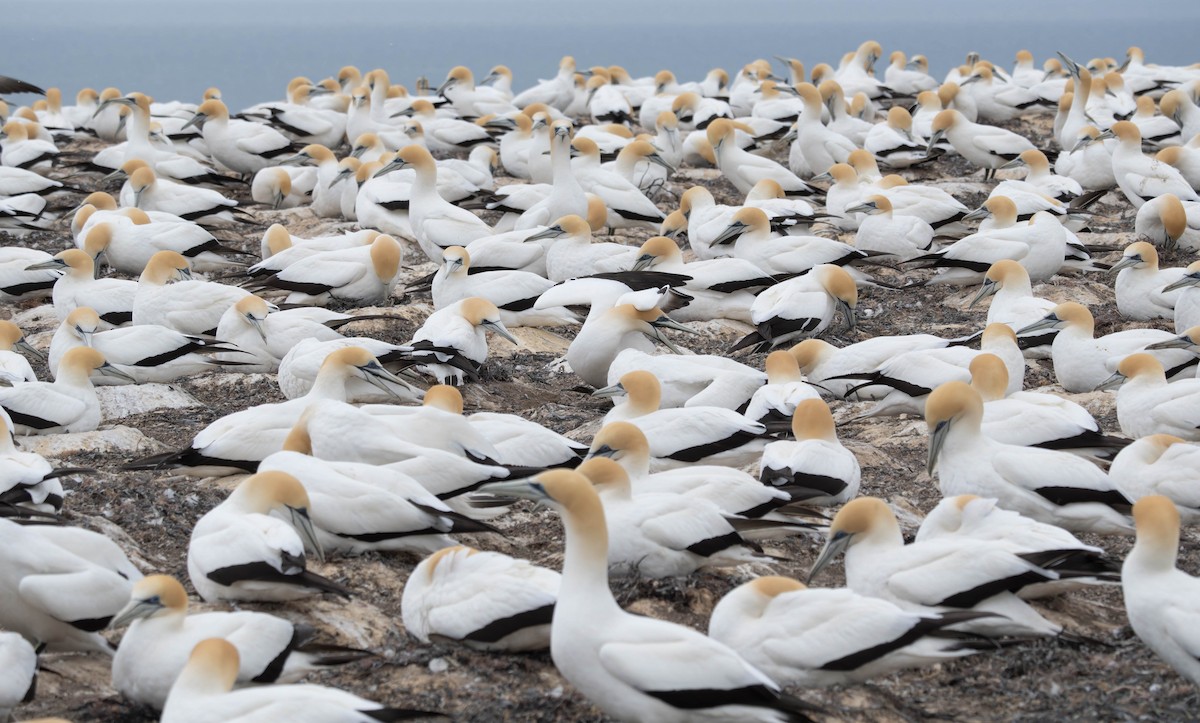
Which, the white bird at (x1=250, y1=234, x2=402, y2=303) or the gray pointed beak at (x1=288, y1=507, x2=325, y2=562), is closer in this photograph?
the gray pointed beak at (x1=288, y1=507, x2=325, y2=562)

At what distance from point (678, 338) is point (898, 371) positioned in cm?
238

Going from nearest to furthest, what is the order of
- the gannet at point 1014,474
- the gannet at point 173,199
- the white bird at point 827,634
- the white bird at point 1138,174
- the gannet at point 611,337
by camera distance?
the white bird at point 827,634 → the gannet at point 1014,474 → the gannet at point 611,337 → the white bird at point 1138,174 → the gannet at point 173,199

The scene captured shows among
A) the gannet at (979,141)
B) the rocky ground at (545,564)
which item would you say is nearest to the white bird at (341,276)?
the rocky ground at (545,564)

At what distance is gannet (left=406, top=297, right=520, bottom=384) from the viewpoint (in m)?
8.00

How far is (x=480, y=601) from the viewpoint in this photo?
475cm

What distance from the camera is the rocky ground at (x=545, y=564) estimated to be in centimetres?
455

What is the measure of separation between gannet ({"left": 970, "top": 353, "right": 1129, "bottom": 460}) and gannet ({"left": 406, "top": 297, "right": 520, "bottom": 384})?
285 centimetres

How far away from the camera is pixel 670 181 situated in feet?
49.3

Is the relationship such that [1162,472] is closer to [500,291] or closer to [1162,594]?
[1162,594]

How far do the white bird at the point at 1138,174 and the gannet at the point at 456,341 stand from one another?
244 inches

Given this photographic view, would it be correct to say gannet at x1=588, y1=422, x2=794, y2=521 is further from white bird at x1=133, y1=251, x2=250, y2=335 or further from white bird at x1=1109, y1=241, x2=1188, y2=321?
white bird at x1=1109, y1=241, x2=1188, y2=321

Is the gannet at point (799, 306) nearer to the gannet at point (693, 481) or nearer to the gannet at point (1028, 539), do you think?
the gannet at point (693, 481)

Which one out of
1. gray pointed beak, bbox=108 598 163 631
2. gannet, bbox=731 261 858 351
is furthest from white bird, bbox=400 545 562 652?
gannet, bbox=731 261 858 351

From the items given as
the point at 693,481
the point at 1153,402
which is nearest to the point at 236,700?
the point at 693,481
